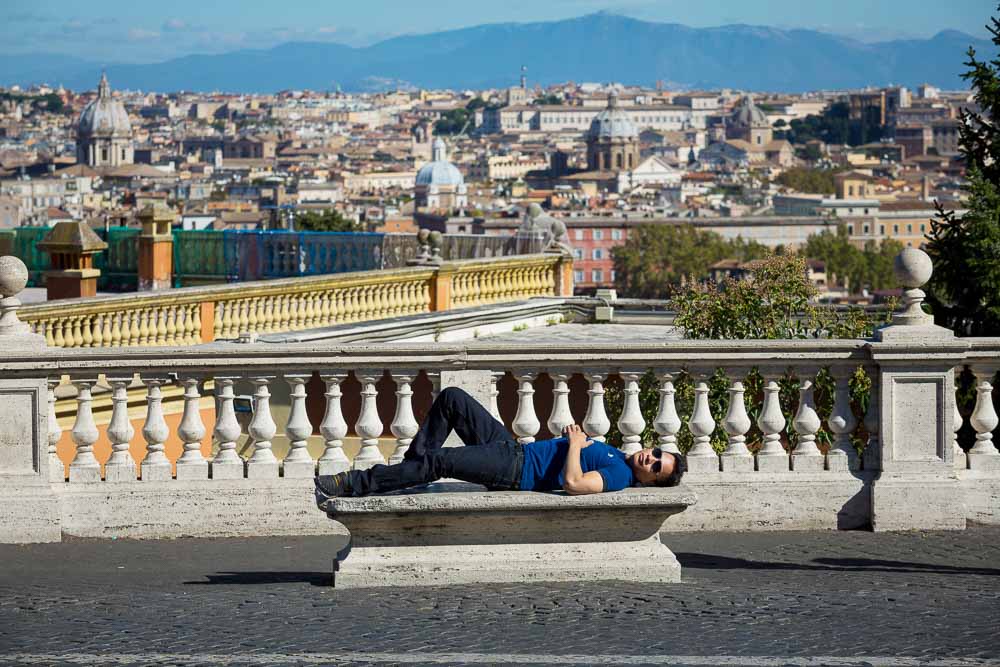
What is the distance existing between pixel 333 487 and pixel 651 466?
1.10 metres

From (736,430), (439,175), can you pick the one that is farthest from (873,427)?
(439,175)

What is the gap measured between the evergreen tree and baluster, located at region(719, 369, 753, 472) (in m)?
4.00

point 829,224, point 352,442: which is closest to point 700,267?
point 829,224

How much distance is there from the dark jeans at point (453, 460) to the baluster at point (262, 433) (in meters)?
1.04

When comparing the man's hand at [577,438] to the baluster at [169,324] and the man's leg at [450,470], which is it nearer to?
the man's leg at [450,470]

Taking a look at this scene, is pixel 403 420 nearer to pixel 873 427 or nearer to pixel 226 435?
pixel 226 435

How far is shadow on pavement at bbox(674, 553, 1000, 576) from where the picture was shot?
23.1ft

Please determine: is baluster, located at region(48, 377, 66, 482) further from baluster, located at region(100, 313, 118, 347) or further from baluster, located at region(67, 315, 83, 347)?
baluster, located at region(100, 313, 118, 347)

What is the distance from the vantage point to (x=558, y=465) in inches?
257

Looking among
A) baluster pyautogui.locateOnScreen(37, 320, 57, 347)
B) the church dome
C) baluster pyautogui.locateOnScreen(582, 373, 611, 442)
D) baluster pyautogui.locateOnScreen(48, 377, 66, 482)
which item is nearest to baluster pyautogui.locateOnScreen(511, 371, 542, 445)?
baluster pyautogui.locateOnScreen(582, 373, 611, 442)

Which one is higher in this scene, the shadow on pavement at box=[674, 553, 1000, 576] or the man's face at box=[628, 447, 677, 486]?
the man's face at box=[628, 447, 677, 486]

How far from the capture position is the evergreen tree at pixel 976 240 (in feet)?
37.0

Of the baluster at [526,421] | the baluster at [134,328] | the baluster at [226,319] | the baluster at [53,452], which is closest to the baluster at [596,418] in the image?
the baluster at [526,421]

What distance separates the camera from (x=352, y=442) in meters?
10.5
